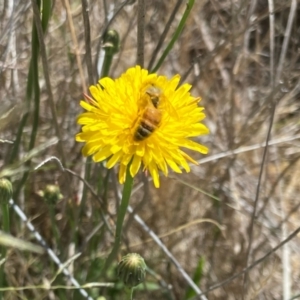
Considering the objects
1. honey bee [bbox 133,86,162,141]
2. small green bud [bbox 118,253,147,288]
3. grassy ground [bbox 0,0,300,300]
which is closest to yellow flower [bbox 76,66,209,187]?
honey bee [bbox 133,86,162,141]

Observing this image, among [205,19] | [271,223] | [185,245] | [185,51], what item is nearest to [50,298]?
[185,245]

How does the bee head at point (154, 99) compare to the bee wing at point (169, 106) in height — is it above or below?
above

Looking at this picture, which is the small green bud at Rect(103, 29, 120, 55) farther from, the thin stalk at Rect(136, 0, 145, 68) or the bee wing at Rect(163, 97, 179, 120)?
the bee wing at Rect(163, 97, 179, 120)

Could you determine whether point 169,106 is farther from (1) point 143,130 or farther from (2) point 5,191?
(2) point 5,191

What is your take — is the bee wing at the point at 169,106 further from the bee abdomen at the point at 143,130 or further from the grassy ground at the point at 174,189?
the grassy ground at the point at 174,189

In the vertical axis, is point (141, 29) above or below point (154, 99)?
above

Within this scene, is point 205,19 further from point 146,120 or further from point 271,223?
point 146,120

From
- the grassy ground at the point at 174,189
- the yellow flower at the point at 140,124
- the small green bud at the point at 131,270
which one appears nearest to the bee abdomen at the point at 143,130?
the yellow flower at the point at 140,124

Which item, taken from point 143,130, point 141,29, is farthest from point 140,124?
point 141,29
